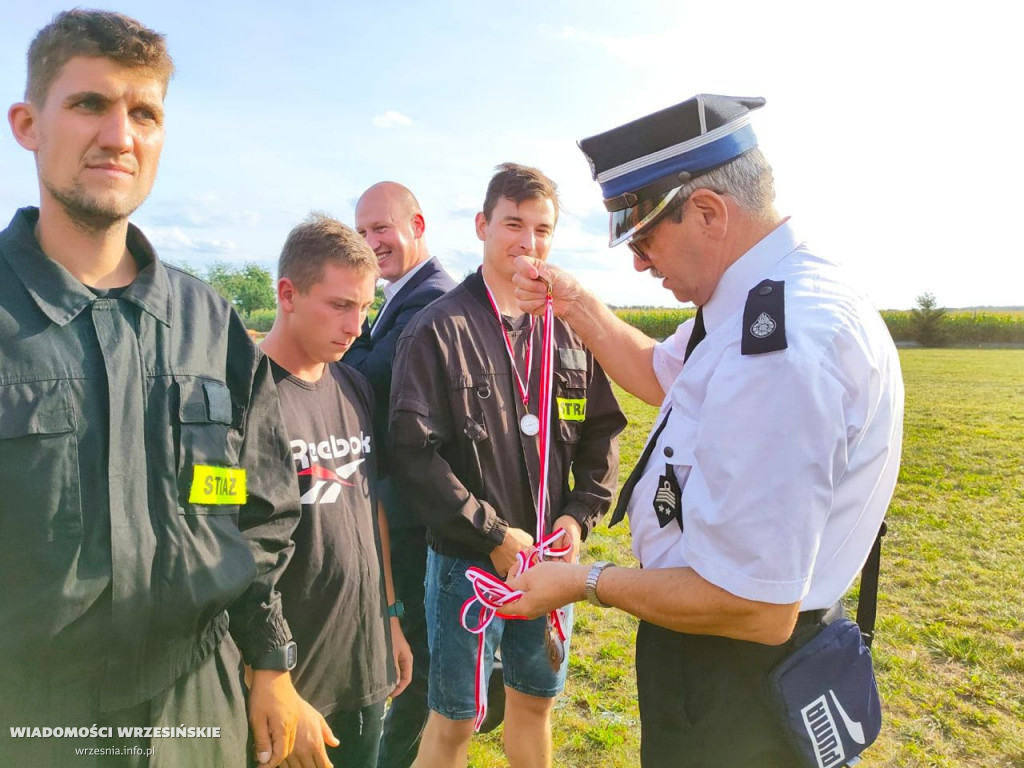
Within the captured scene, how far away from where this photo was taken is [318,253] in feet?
9.61

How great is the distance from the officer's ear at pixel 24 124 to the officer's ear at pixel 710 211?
1.80 metres

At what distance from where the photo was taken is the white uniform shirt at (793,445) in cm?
165

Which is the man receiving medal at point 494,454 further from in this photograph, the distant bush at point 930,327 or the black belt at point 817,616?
the distant bush at point 930,327

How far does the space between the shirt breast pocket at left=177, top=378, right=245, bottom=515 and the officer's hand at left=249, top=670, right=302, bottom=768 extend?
574 millimetres

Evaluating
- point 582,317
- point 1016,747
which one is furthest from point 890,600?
point 582,317

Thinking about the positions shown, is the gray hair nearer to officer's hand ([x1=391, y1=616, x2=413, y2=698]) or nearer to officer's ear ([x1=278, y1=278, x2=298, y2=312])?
officer's ear ([x1=278, y1=278, x2=298, y2=312])

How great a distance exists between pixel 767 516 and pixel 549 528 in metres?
1.63

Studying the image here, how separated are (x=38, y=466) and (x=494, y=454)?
1802mm

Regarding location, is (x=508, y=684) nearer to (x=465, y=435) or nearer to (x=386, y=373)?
(x=465, y=435)

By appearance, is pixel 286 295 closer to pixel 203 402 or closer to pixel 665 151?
pixel 203 402

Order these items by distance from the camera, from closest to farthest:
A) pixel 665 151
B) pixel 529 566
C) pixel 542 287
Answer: pixel 665 151 < pixel 529 566 < pixel 542 287

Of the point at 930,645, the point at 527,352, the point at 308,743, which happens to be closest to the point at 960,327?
the point at 930,645

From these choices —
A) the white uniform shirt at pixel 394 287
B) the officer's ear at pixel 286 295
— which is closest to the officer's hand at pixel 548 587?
the officer's ear at pixel 286 295

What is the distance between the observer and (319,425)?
2.73m
